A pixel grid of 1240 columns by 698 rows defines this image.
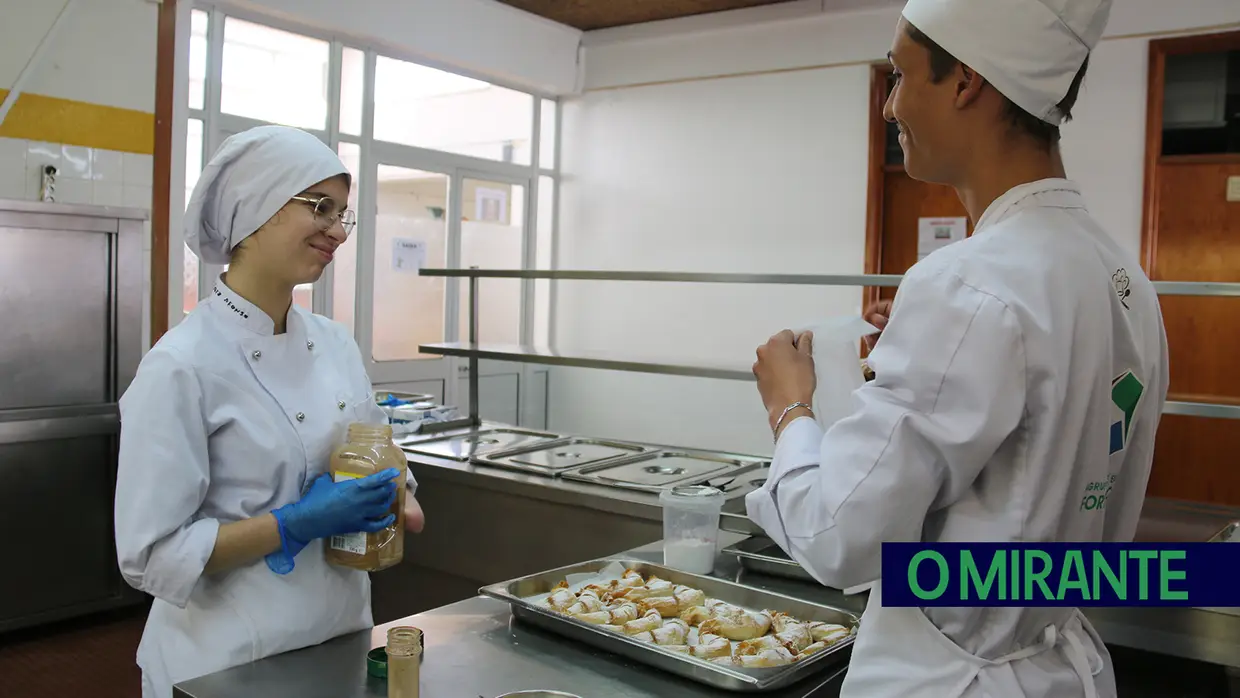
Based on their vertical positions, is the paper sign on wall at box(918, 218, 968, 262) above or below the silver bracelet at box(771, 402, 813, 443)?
above

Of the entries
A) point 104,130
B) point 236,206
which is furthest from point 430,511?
point 104,130

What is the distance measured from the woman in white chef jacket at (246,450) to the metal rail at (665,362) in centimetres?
98

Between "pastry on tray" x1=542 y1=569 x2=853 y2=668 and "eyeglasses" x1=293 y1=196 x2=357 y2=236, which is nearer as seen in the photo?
"pastry on tray" x1=542 y1=569 x2=853 y2=668

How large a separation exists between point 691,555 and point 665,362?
0.80 m

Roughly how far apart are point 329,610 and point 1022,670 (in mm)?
1143

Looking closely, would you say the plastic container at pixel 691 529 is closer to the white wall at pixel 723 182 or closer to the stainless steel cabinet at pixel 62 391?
the stainless steel cabinet at pixel 62 391

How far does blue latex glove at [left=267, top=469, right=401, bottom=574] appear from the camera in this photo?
4.82 ft

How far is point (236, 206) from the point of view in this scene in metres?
1.60

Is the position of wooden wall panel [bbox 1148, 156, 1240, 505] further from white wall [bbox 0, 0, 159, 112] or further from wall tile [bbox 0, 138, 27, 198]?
wall tile [bbox 0, 138, 27, 198]

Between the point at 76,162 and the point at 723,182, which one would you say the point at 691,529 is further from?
the point at 723,182

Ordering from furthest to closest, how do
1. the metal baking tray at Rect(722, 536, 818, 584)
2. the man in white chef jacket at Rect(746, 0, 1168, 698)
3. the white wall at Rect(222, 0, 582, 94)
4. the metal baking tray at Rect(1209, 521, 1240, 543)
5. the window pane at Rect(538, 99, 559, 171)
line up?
the window pane at Rect(538, 99, 559, 171), the white wall at Rect(222, 0, 582, 94), the metal baking tray at Rect(1209, 521, 1240, 543), the metal baking tray at Rect(722, 536, 818, 584), the man in white chef jacket at Rect(746, 0, 1168, 698)

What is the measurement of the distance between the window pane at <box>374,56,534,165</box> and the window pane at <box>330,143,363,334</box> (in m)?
0.24

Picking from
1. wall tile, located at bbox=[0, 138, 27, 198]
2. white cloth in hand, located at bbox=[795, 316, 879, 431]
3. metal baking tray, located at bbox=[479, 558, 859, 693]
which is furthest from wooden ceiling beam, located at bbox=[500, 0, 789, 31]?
white cloth in hand, located at bbox=[795, 316, 879, 431]

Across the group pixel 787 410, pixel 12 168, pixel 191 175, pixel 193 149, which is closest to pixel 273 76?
pixel 193 149
